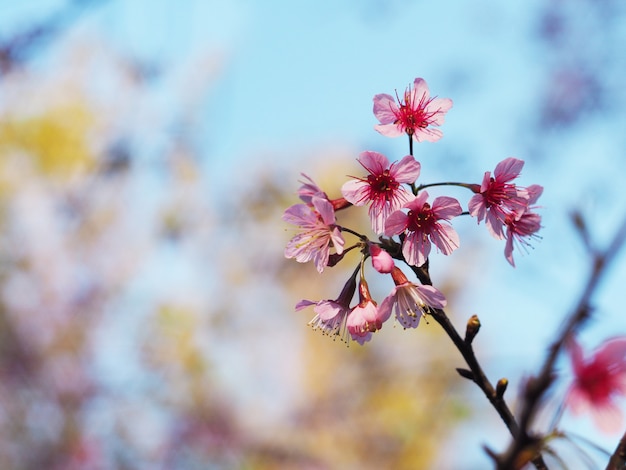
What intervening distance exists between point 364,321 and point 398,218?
177mm

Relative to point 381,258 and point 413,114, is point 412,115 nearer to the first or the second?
point 413,114

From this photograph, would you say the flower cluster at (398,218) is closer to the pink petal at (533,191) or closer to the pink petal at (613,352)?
the pink petal at (533,191)

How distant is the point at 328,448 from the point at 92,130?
6765 millimetres

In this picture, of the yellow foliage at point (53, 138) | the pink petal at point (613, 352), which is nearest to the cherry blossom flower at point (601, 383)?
the pink petal at point (613, 352)

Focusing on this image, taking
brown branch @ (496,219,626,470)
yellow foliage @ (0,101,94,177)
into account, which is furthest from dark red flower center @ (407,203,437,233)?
yellow foliage @ (0,101,94,177)

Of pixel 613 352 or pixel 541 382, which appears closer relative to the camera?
pixel 541 382

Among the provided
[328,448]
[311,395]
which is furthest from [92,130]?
[328,448]

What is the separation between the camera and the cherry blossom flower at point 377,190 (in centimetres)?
96

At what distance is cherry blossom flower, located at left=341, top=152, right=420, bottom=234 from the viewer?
960 millimetres

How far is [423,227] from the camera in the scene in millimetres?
904

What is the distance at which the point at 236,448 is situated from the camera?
7.49 metres

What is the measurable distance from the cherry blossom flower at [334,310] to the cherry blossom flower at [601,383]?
0.39m

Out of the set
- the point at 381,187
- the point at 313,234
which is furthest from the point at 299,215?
the point at 381,187

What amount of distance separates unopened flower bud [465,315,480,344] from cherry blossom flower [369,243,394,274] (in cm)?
14
